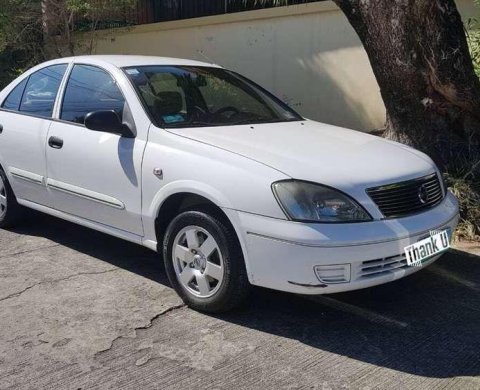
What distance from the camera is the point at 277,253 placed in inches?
137

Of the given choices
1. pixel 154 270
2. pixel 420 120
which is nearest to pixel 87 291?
pixel 154 270

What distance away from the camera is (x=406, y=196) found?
150 inches

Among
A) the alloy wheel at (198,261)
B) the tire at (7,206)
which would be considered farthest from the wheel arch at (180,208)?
the tire at (7,206)

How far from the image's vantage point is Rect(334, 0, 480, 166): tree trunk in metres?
5.59

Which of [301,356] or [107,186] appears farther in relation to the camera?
[107,186]

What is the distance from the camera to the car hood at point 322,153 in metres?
3.62

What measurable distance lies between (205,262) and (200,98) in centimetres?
147

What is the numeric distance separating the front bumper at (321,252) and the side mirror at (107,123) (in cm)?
110

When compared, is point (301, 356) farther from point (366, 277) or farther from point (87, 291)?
point (87, 291)

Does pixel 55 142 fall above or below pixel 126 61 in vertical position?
below

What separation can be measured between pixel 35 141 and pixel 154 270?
1.46 m

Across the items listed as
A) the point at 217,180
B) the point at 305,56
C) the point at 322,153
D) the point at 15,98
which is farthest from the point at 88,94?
the point at 305,56

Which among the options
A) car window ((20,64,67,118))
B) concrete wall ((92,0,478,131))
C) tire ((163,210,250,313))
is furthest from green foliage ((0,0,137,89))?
tire ((163,210,250,313))

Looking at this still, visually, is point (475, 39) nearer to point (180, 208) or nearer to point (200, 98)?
point (200, 98)
